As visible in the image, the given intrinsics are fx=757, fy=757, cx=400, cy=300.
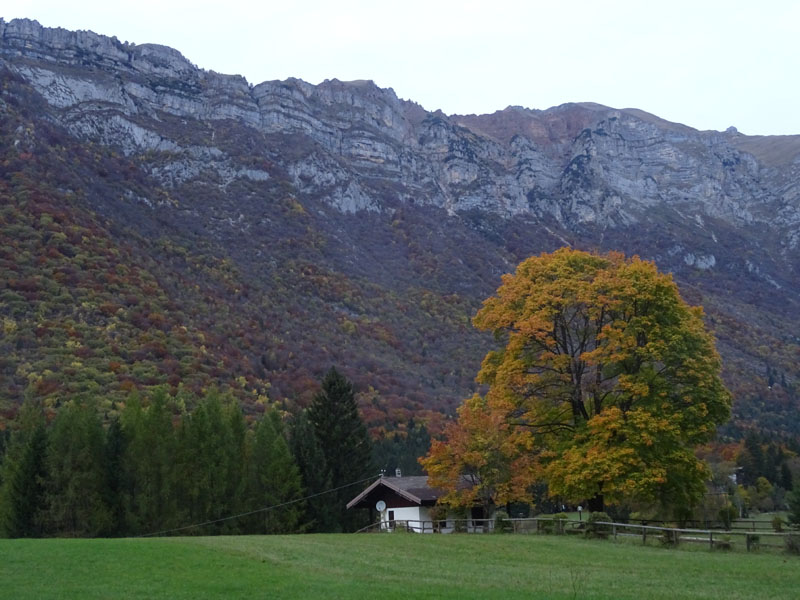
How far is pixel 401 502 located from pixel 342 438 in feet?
27.8

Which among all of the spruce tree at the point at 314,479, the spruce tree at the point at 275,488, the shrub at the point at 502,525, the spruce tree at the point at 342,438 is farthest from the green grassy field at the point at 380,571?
the spruce tree at the point at 342,438

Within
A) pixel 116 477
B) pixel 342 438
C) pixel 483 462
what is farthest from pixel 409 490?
pixel 116 477

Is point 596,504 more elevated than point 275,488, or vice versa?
point 275,488

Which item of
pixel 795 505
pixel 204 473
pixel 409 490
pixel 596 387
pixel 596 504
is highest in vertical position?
pixel 596 387

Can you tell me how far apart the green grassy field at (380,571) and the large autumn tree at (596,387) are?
5.69 meters

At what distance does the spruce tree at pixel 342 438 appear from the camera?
49.7 metres

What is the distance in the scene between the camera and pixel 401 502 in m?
44.2

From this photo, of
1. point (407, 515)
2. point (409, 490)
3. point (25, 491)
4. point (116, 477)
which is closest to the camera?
point (25, 491)

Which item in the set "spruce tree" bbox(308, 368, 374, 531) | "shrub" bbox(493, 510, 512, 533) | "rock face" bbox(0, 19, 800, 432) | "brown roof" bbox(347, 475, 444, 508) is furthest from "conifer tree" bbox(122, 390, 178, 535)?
"rock face" bbox(0, 19, 800, 432)

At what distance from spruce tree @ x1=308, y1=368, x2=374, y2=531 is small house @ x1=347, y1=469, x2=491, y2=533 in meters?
2.88

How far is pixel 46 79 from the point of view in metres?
148

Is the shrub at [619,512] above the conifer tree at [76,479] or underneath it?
underneath

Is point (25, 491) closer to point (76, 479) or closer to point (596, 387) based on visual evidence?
point (76, 479)

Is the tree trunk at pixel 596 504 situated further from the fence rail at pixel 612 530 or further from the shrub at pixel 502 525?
the shrub at pixel 502 525
